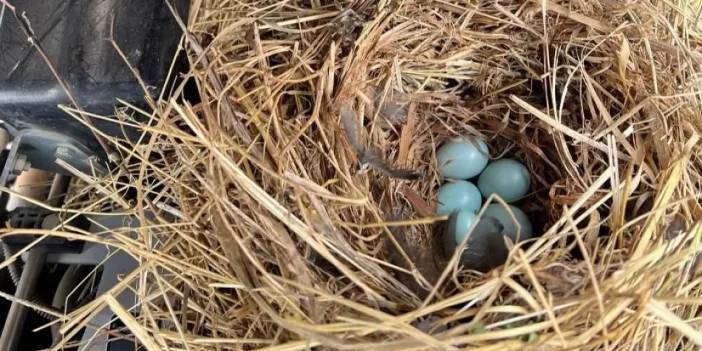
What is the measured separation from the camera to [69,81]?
0.80 meters

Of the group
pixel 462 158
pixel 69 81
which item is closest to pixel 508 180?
pixel 462 158

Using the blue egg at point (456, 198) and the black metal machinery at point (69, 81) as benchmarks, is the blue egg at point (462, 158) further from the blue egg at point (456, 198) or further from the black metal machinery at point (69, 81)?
the black metal machinery at point (69, 81)

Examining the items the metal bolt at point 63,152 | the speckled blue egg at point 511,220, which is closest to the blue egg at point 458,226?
the speckled blue egg at point 511,220

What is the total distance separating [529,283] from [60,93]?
1.91 feet

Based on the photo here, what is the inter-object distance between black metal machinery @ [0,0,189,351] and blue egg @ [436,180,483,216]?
14.6 inches

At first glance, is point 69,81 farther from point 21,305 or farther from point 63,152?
point 21,305

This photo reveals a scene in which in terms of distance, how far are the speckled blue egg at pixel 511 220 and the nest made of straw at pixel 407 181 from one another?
0.03m

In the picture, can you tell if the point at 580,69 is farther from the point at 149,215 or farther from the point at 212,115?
the point at 149,215

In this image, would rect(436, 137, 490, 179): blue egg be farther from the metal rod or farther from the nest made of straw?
the metal rod

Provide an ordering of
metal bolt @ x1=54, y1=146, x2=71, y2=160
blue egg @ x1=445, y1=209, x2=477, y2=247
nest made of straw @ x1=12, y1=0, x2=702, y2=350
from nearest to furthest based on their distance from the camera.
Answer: nest made of straw @ x1=12, y1=0, x2=702, y2=350 < blue egg @ x1=445, y1=209, x2=477, y2=247 < metal bolt @ x1=54, y1=146, x2=71, y2=160

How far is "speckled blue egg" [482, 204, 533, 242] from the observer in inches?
31.2

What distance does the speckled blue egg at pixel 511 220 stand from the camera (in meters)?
0.79

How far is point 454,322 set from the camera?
592 millimetres

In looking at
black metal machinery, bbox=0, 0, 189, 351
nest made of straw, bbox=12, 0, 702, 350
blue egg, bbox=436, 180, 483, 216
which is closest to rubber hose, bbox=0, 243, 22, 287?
black metal machinery, bbox=0, 0, 189, 351
